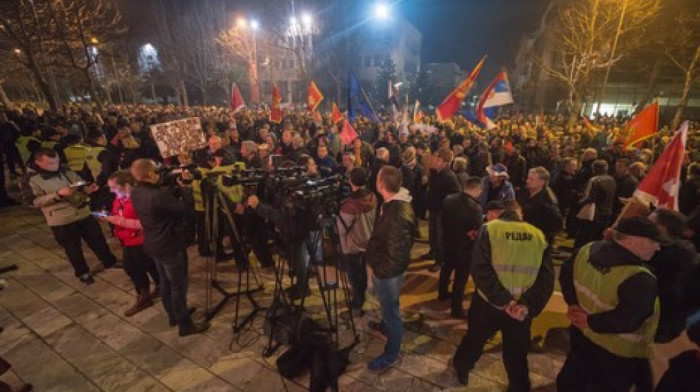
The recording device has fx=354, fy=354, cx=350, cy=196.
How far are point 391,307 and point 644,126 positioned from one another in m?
7.12

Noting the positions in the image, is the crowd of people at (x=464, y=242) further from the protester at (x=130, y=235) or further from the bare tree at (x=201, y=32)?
the bare tree at (x=201, y=32)

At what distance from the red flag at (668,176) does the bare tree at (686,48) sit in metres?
20.7

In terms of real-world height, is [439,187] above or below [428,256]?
above

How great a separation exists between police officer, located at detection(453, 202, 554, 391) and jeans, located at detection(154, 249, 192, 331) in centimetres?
339

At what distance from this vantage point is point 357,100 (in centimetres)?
1138

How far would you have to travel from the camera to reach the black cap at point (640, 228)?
2584 mm

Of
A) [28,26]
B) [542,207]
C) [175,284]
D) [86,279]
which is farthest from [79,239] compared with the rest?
[28,26]

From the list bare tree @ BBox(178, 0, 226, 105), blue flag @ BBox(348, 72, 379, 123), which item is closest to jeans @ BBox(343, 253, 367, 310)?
blue flag @ BBox(348, 72, 379, 123)

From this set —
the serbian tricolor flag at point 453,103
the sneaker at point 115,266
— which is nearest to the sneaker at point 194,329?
the sneaker at point 115,266

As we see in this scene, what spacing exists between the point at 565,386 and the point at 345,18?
46.4 m

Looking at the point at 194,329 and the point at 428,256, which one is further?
the point at 428,256

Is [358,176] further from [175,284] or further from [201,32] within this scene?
[201,32]

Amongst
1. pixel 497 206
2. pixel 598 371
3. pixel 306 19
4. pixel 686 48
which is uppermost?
pixel 306 19

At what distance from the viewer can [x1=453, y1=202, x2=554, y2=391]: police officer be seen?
312 cm
